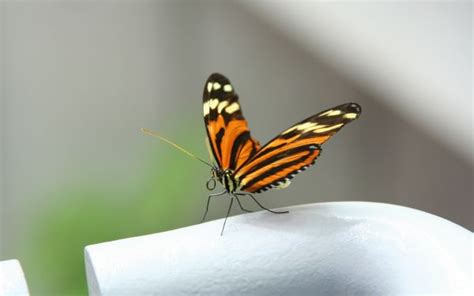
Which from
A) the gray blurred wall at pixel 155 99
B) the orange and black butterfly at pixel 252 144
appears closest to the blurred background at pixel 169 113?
the gray blurred wall at pixel 155 99

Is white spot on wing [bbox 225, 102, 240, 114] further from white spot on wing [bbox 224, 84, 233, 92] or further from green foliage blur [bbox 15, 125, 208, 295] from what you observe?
green foliage blur [bbox 15, 125, 208, 295]

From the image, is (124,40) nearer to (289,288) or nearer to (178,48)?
(178,48)

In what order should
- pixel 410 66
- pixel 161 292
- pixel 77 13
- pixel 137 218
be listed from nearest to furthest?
pixel 161 292 → pixel 77 13 → pixel 137 218 → pixel 410 66

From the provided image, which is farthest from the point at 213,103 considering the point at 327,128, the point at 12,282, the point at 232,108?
the point at 12,282

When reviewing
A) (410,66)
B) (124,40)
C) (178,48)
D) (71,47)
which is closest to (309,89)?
(410,66)

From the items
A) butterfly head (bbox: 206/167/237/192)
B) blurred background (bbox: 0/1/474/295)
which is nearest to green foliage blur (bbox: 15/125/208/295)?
blurred background (bbox: 0/1/474/295)

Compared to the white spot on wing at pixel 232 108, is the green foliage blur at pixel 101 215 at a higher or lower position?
lower

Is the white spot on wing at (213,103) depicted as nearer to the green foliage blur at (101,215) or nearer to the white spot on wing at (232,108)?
the white spot on wing at (232,108)
